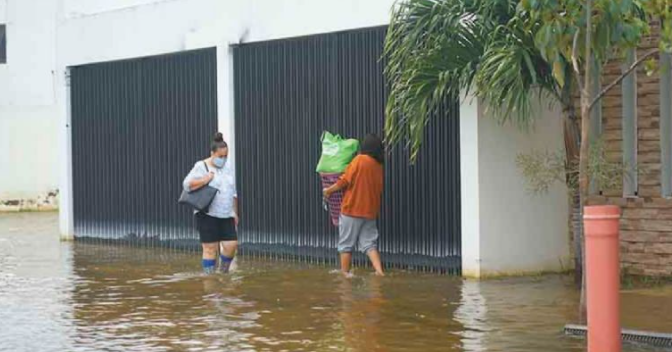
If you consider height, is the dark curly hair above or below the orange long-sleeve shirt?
above

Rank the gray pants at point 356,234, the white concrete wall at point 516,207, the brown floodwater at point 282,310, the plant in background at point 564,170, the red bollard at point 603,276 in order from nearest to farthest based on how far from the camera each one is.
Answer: the red bollard at point 603,276, the brown floodwater at point 282,310, the plant in background at point 564,170, the white concrete wall at point 516,207, the gray pants at point 356,234

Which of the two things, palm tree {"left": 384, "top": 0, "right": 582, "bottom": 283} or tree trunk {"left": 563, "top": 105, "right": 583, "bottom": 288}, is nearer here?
palm tree {"left": 384, "top": 0, "right": 582, "bottom": 283}

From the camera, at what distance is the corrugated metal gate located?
53.4 ft

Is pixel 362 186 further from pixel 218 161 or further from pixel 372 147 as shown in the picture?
pixel 218 161

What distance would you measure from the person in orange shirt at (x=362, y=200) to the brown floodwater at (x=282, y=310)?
1.32 ft

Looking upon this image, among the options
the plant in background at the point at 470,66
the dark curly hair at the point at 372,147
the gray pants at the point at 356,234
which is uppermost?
the plant in background at the point at 470,66

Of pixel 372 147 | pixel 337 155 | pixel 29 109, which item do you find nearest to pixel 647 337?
pixel 372 147

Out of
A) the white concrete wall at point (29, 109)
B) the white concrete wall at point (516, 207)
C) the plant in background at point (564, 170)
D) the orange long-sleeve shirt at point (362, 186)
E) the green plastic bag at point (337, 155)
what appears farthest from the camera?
the white concrete wall at point (29, 109)

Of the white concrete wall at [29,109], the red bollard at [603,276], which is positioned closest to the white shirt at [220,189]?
the red bollard at [603,276]

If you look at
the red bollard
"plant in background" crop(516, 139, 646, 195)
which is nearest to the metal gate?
"plant in background" crop(516, 139, 646, 195)

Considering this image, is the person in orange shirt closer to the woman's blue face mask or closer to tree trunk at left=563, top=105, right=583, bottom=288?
the woman's blue face mask

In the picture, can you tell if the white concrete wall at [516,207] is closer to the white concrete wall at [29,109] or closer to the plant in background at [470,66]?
the plant in background at [470,66]

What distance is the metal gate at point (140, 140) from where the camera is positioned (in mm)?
20391

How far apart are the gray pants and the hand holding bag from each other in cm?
153
